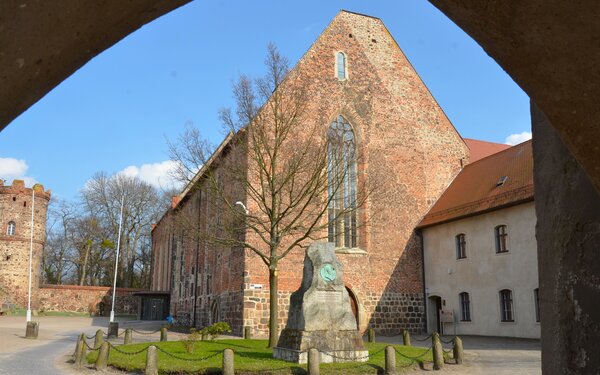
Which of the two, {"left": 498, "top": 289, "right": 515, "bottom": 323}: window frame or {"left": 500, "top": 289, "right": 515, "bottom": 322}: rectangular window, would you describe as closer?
{"left": 498, "top": 289, "right": 515, "bottom": 323}: window frame

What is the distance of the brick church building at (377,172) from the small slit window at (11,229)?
72.5 ft

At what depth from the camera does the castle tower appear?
Result: 139ft

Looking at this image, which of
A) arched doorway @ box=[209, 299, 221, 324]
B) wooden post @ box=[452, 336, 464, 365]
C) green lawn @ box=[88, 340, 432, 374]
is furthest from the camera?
arched doorway @ box=[209, 299, 221, 324]

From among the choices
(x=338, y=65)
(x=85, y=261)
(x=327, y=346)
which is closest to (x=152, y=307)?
(x=85, y=261)

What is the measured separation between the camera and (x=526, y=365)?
13281 mm

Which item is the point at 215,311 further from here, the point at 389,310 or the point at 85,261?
the point at 85,261

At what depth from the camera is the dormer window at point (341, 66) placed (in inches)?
1048

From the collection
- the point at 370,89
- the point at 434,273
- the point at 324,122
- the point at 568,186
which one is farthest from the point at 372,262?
the point at 568,186

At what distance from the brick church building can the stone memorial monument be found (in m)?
8.64

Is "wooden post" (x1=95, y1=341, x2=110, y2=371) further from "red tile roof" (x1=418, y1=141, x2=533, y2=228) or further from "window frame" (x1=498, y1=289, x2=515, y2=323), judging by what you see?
"red tile roof" (x1=418, y1=141, x2=533, y2=228)

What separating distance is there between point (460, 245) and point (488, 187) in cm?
276

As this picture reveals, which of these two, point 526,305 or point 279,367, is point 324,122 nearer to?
point 526,305

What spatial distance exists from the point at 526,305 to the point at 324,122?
11298 mm

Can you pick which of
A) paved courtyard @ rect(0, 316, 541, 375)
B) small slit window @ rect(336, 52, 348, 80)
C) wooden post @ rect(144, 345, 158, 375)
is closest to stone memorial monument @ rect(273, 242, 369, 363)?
paved courtyard @ rect(0, 316, 541, 375)
